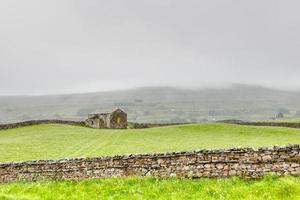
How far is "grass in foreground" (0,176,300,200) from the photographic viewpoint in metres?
22.0

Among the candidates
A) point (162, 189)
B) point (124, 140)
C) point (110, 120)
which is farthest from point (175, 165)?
point (110, 120)

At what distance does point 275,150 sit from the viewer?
24562 mm

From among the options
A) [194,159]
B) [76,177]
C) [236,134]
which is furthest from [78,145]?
[194,159]

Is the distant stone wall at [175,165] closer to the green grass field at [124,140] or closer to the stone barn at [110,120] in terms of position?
the green grass field at [124,140]

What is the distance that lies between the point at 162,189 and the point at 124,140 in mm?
43983

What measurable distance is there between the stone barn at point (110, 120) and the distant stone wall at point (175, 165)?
88690mm

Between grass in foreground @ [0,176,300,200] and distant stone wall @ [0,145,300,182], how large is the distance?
64 cm

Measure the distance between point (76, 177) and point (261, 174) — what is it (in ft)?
38.0

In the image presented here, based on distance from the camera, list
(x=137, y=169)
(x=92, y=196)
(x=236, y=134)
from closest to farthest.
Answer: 1. (x=92, y=196)
2. (x=137, y=169)
3. (x=236, y=134)

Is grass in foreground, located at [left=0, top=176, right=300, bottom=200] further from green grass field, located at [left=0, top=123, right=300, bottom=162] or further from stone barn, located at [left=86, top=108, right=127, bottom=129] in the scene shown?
stone barn, located at [left=86, top=108, right=127, bottom=129]

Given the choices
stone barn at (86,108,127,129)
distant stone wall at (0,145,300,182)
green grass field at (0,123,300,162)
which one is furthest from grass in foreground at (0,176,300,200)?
stone barn at (86,108,127,129)

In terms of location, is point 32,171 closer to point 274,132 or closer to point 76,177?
point 76,177

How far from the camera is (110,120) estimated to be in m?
121

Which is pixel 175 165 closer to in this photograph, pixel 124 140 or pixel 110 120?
pixel 124 140
